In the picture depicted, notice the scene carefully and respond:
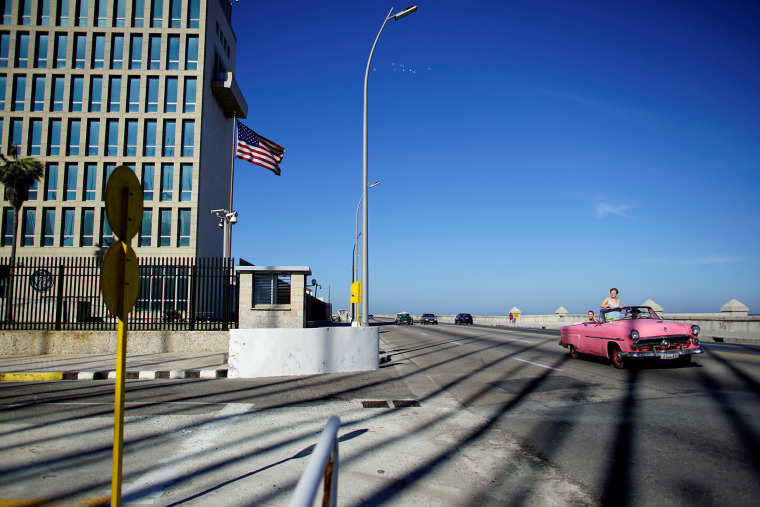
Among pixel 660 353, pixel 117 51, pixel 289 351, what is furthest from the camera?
pixel 117 51

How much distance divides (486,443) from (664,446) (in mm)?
1831

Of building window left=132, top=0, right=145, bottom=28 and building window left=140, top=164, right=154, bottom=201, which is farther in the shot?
building window left=132, top=0, right=145, bottom=28

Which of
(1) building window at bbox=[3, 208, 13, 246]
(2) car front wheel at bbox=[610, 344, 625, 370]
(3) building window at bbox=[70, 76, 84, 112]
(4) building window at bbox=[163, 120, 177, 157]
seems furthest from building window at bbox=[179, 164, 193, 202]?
(2) car front wheel at bbox=[610, 344, 625, 370]

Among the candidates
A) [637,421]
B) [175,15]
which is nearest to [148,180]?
[175,15]

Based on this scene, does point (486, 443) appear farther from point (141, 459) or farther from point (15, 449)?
point (15, 449)

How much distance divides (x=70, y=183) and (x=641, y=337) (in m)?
42.3

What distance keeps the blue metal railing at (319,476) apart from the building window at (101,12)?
48.3m

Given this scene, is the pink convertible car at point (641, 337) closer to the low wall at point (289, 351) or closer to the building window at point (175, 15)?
the low wall at point (289, 351)

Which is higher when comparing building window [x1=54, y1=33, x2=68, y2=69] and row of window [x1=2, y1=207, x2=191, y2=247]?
building window [x1=54, y1=33, x2=68, y2=69]

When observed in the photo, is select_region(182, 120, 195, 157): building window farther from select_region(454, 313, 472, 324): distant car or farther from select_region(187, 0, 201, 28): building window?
select_region(454, 313, 472, 324): distant car

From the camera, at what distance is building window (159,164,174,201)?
4038cm

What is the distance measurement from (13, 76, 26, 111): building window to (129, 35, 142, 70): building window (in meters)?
8.37

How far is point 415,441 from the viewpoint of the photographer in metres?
5.81

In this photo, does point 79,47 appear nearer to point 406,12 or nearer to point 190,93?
→ point 190,93
